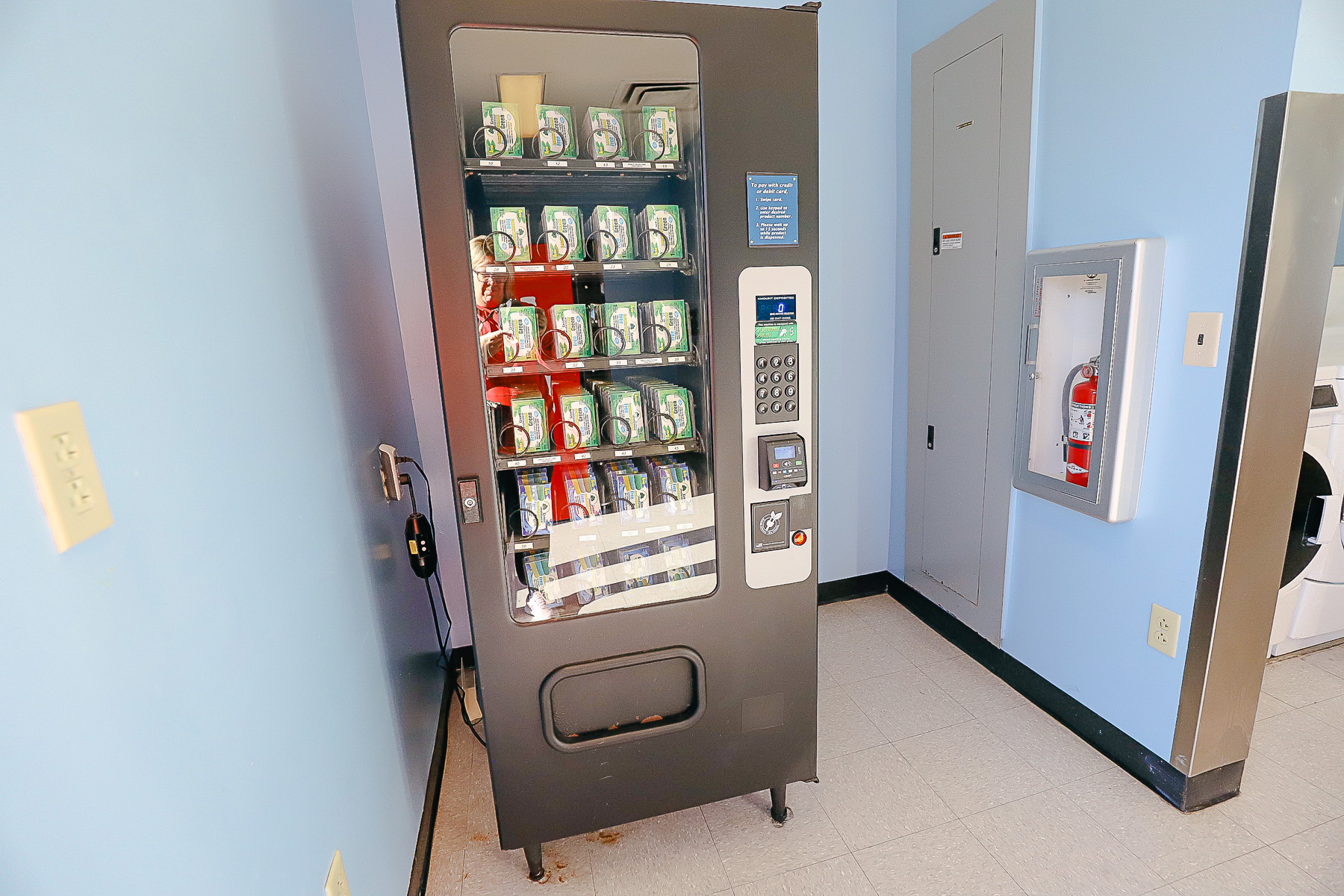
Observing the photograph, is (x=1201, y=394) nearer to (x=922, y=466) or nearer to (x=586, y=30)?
(x=922, y=466)

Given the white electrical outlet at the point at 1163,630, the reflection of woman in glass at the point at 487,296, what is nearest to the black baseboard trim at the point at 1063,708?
the white electrical outlet at the point at 1163,630

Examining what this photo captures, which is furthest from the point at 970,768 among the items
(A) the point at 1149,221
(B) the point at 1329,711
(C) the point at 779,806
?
(A) the point at 1149,221

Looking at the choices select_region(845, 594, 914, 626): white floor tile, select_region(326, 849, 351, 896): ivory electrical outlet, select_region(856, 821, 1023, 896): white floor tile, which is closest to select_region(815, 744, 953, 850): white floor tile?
select_region(856, 821, 1023, 896): white floor tile

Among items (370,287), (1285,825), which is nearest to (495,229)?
(370,287)

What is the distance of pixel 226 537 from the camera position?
2.94ft

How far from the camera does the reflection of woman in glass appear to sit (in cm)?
139

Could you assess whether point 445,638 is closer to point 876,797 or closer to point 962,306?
point 876,797

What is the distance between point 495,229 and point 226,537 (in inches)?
33.2

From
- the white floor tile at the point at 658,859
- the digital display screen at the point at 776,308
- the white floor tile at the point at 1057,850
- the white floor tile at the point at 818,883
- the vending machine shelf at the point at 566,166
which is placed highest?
the vending machine shelf at the point at 566,166

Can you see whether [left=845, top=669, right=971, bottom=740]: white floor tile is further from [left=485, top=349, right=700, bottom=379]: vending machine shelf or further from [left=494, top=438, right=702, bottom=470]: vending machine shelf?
[left=485, top=349, right=700, bottom=379]: vending machine shelf

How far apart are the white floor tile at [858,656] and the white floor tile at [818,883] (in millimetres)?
841

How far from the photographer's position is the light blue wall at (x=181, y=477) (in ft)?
1.90

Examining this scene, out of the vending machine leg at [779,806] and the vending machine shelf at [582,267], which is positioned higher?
the vending machine shelf at [582,267]

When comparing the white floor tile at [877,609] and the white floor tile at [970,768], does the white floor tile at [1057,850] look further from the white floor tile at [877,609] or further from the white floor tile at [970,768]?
the white floor tile at [877,609]
